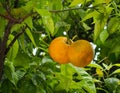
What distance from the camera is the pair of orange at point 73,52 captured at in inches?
37.0

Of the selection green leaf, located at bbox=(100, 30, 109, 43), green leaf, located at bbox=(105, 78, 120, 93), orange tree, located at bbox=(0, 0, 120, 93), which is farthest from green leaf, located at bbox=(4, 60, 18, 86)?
green leaf, located at bbox=(105, 78, 120, 93)

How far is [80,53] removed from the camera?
0.94 metres

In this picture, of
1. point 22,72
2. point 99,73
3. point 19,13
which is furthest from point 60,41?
point 99,73

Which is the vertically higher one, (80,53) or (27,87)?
(80,53)

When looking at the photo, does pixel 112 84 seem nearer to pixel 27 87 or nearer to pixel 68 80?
pixel 68 80

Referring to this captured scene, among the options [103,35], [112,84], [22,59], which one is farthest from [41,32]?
[112,84]

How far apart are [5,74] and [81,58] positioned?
30cm

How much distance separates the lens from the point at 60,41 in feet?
3.22

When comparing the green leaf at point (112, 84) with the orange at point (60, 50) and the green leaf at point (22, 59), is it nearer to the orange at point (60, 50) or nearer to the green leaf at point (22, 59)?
the green leaf at point (22, 59)

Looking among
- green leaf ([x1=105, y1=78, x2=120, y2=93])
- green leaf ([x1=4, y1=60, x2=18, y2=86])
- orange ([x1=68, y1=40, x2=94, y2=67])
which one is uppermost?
orange ([x1=68, y1=40, x2=94, y2=67])

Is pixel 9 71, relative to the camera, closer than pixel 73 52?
No

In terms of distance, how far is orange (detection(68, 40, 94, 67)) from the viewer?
36.8 inches

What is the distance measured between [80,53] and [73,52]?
0.02 meters

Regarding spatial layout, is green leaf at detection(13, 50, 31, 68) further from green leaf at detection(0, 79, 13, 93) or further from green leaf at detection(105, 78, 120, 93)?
green leaf at detection(105, 78, 120, 93)
